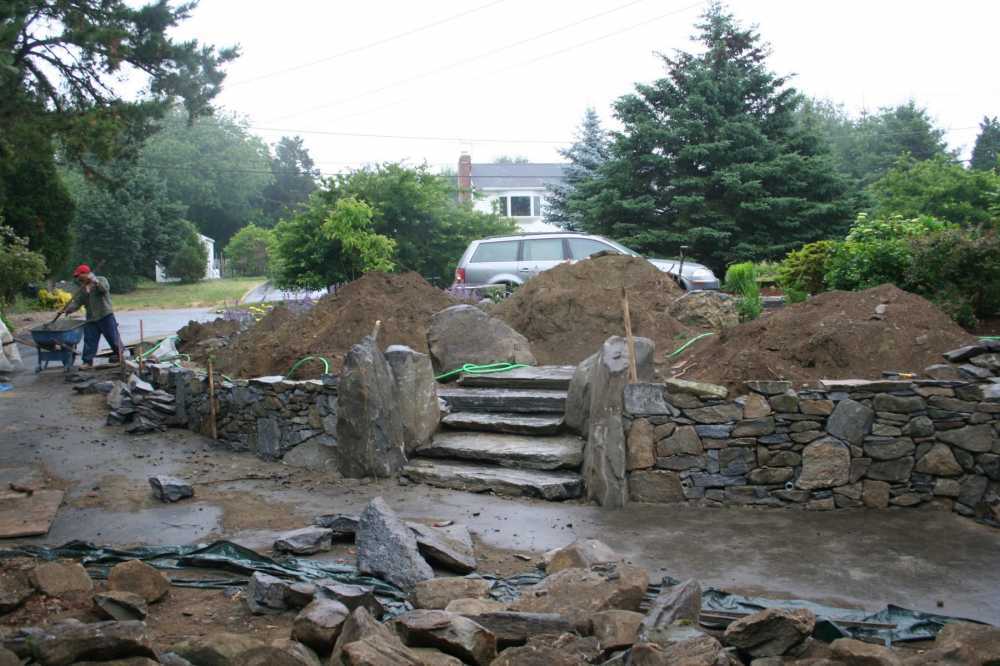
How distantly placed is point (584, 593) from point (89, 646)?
7.95 ft

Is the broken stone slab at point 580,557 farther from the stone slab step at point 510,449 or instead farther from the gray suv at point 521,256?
the gray suv at point 521,256

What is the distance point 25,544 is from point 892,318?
7.15m

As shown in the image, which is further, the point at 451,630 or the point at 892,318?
the point at 892,318

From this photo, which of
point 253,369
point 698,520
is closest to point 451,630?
point 698,520

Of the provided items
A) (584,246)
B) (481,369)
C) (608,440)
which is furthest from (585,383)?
(584,246)

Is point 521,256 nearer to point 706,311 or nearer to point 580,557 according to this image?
point 706,311

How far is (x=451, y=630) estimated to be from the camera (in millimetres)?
4148

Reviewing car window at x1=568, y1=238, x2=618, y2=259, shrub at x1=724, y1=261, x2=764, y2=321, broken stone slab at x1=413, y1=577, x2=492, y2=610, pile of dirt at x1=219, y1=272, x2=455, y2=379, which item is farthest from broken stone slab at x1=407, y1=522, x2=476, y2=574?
car window at x1=568, y1=238, x2=618, y2=259

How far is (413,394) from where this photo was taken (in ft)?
26.7

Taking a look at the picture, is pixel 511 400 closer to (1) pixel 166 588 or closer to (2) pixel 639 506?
(2) pixel 639 506

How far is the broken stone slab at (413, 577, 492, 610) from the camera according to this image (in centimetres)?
482

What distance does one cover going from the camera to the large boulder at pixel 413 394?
8.06 metres

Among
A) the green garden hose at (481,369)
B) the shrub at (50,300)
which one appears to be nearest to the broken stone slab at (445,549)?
the green garden hose at (481,369)

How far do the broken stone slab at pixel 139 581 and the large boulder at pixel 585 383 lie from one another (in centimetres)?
373
